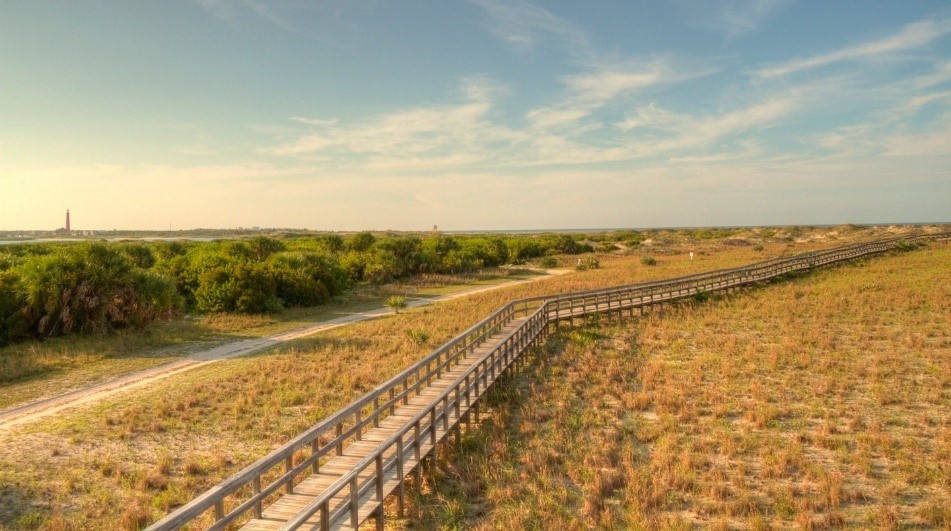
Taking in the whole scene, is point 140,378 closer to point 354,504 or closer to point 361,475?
point 361,475

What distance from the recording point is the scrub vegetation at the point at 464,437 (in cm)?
933

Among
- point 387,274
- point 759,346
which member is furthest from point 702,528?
point 387,274

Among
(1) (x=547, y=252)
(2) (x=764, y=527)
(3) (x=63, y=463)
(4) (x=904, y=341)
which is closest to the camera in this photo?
(2) (x=764, y=527)

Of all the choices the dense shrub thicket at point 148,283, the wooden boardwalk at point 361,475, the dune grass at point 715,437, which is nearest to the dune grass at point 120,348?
the dense shrub thicket at point 148,283

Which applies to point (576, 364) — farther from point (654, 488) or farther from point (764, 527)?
point (764, 527)

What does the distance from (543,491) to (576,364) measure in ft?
32.2

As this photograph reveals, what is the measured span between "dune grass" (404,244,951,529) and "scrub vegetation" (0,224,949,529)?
0.06m

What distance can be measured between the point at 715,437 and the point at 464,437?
208 inches

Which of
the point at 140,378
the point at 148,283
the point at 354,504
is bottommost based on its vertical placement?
the point at 140,378

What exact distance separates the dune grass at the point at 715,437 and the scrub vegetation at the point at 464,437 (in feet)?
0.21

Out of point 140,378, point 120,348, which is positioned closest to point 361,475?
point 140,378

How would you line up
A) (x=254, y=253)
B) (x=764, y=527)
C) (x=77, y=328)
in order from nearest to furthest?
(x=764, y=527) < (x=77, y=328) < (x=254, y=253)

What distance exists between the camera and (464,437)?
1259cm

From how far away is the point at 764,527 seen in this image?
8305 mm
